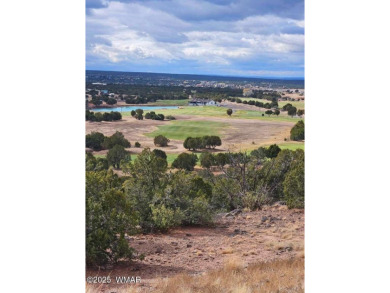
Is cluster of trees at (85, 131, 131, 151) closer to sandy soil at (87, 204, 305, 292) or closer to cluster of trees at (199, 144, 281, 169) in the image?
cluster of trees at (199, 144, 281, 169)

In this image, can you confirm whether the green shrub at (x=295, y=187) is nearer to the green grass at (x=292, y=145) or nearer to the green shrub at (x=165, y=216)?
the green grass at (x=292, y=145)

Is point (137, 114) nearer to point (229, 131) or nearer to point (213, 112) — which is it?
point (213, 112)

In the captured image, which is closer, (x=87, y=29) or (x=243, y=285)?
(x=243, y=285)
